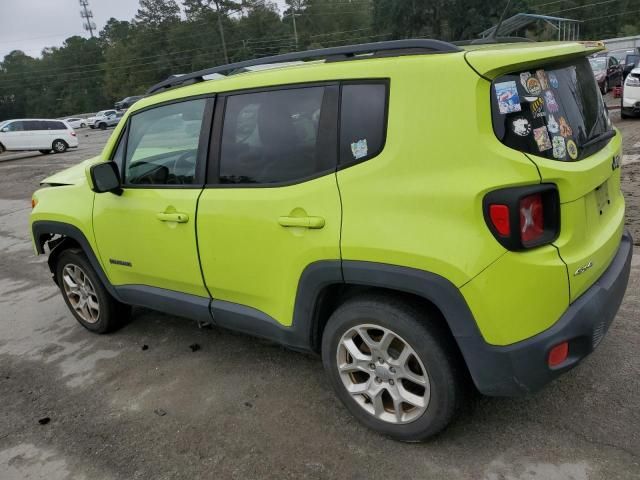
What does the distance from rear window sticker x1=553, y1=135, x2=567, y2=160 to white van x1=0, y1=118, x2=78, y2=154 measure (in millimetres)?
26064

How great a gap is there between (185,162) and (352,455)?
6.36 feet

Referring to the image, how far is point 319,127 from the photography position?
2.65 meters

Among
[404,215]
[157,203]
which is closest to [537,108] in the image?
[404,215]

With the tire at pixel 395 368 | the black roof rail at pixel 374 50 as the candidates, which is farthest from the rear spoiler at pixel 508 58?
the tire at pixel 395 368

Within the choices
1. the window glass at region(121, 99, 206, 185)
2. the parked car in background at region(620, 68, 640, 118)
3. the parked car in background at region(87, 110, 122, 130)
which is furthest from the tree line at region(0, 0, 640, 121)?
the window glass at region(121, 99, 206, 185)

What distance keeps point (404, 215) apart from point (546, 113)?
735mm

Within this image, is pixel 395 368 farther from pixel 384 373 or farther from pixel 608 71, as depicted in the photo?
pixel 608 71

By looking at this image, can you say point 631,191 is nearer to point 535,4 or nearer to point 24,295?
point 24,295

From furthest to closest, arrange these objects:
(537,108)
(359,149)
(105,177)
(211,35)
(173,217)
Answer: (211,35), (105,177), (173,217), (359,149), (537,108)

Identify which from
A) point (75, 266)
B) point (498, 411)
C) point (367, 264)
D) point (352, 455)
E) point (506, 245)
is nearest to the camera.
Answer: point (506, 245)

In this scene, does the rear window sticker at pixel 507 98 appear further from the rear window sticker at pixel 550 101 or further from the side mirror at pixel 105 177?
the side mirror at pixel 105 177

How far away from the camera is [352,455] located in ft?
8.56

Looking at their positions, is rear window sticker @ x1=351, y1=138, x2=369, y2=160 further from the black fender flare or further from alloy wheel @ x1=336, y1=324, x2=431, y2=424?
the black fender flare

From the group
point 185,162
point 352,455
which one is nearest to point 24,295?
point 185,162
